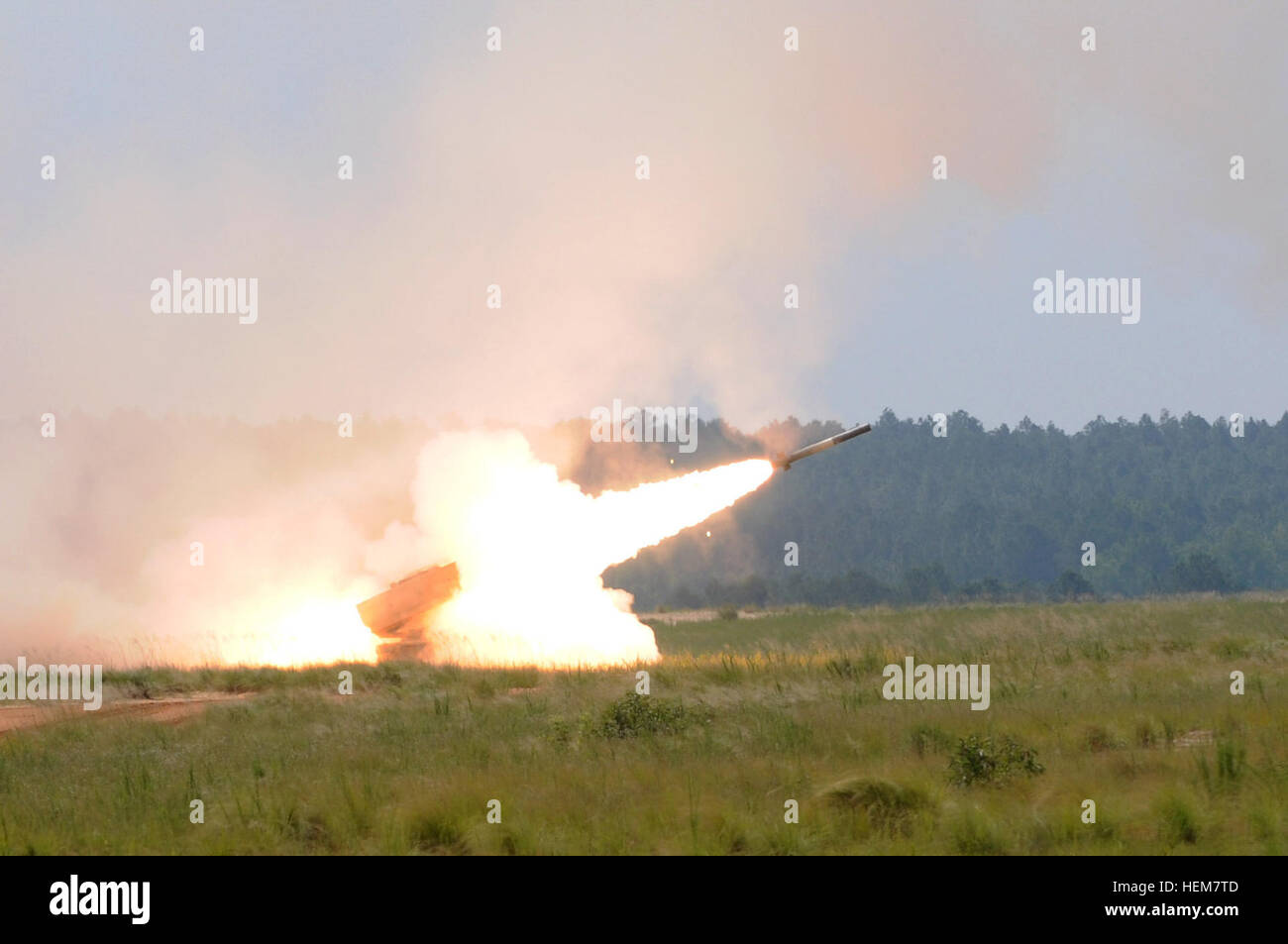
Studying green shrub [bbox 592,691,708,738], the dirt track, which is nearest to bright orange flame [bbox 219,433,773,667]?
the dirt track

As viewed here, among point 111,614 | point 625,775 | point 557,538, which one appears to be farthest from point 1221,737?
point 111,614

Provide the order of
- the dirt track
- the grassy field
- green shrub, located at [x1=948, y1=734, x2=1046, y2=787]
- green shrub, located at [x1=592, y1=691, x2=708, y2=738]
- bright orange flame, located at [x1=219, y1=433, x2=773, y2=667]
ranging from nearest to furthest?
the grassy field
green shrub, located at [x1=948, y1=734, x2=1046, y2=787]
green shrub, located at [x1=592, y1=691, x2=708, y2=738]
the dirt track
bright orange flame, located at [x1=219, y1=433, x2=773, y2=667]

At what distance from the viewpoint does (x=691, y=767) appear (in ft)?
53.0

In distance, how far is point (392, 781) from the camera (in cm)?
1591

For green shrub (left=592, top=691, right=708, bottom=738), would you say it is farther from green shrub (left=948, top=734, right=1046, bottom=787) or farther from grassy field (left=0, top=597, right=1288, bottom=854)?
green shrub (left=948, top=734, right=1046, bottom=787)

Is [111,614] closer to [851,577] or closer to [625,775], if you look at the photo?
[625,775]

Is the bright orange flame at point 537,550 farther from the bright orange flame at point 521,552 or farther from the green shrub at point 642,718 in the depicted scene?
the green shrub at point 642,718

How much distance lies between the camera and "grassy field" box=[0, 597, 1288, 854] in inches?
518

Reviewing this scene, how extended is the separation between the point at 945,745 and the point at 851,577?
71.9m

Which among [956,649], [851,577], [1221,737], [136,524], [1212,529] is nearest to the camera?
[1221,737]

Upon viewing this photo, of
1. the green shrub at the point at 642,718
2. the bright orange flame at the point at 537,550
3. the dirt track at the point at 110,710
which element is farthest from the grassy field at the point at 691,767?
the bright orange flame at the point at 537,550

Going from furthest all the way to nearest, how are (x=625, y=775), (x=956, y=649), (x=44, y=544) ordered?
(x=44, y=544)
(x=956, y=649)
(x=625, y=775)

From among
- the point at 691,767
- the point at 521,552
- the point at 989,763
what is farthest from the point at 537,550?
the point at 989,763

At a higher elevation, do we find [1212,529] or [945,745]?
[1212,529]
